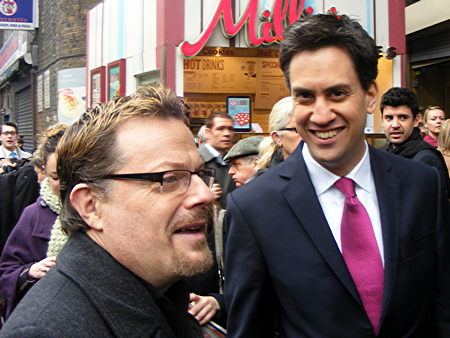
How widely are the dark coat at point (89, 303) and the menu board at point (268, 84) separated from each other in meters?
9.41

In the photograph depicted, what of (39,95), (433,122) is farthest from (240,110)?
(39,95)

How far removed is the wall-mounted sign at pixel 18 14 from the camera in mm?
16812

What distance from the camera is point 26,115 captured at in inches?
993

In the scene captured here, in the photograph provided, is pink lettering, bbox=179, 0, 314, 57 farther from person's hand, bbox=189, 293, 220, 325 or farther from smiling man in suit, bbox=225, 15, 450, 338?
smiling man in suit, bbox=225, 15, 450, 338

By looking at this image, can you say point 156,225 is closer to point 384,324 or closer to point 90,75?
point 384,324

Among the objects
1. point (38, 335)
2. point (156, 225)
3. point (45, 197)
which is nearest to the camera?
point (38, 335)

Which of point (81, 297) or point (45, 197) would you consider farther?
point (45, 197)

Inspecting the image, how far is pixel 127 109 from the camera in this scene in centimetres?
166

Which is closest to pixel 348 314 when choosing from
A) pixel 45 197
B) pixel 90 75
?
pixel 45 197

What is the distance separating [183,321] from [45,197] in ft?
7.25

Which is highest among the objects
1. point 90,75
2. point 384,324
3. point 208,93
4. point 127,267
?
point 90,75

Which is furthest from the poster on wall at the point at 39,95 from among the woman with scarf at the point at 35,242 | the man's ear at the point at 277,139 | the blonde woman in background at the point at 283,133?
the man's ear at the point at 277,139

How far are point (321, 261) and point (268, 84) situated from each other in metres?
9.14

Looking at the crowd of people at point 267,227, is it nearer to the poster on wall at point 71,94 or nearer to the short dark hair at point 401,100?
the short dark hair at point 401,100
